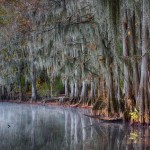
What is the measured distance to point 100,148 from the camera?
8.25 metres

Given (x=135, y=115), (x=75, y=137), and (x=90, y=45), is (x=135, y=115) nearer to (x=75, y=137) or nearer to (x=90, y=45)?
(x=75, y=137)

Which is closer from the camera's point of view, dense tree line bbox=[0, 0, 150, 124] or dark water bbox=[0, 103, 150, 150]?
A: dark water bbox=[0, 103, 150, 150]

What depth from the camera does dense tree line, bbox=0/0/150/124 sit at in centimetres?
1134

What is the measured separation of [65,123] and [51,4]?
659cm

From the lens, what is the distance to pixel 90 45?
16.8 m

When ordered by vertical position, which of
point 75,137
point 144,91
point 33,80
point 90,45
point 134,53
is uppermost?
point 90,45

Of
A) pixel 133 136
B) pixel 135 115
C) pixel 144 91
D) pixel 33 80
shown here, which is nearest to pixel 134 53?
pixel 144 91

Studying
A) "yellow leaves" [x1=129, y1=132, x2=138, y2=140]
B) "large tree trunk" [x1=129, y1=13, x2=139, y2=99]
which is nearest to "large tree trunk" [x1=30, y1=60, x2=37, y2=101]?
"large tree trunk" [x1=129, y1=13, x2=139, y2=99]

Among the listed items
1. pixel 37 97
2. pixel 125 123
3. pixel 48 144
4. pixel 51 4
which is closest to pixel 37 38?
pixel 51 4

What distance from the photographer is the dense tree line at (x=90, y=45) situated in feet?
37.2

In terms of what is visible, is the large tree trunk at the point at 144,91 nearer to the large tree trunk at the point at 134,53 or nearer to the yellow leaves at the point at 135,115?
the yellow leaves at the point at 135,115

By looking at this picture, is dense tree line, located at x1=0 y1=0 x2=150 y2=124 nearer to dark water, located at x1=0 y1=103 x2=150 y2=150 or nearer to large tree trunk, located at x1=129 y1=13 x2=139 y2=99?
large tree trunk, located at x1=129 y1=13 x2=139 y2=99

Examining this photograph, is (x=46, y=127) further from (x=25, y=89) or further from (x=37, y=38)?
(x=25, y=89)

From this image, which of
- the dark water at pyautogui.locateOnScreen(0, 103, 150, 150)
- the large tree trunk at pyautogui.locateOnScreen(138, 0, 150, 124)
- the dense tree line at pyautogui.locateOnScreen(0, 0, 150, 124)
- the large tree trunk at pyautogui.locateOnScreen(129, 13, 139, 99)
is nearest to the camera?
the dark water at pyautogui.locateOnScreen(0, 103, 150, 150)
